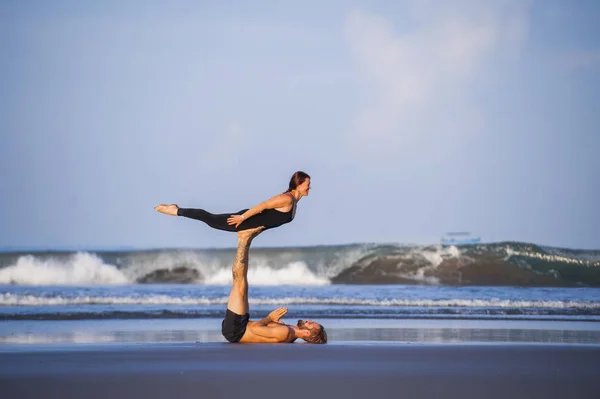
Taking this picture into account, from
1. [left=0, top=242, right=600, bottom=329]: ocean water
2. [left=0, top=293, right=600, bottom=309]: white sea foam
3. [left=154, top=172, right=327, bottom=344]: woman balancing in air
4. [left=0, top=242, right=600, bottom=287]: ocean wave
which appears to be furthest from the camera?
[left=0, top=242, right=600, bottom=287]: ocean wave

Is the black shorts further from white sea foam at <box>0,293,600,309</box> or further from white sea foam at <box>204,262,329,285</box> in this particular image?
white sea foam at <box>204,262,329,285</box>

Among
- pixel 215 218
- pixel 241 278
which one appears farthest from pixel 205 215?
pixel 241 278

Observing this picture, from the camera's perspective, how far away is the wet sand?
5641mm

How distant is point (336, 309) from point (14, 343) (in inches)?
261

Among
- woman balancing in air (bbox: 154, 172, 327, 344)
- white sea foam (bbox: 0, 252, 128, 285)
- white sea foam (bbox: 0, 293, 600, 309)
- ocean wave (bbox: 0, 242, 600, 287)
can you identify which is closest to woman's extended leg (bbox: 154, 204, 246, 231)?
woman balancing in air (bbox: 154, 172, 327, 344)

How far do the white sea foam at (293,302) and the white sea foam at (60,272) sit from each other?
7829mm

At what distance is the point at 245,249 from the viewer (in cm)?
880

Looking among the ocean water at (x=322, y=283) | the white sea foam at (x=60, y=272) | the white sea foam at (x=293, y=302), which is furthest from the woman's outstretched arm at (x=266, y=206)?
the white sea foam at (x=60, y=272)

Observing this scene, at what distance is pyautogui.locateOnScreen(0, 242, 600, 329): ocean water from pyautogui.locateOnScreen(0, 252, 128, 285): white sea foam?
29 millimetres

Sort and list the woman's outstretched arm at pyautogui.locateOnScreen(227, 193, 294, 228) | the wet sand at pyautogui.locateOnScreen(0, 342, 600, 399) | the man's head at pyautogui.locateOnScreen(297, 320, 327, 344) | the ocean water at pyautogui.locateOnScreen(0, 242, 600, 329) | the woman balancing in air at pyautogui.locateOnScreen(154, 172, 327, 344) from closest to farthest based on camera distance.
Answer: the wet sand at pyautogui.locateOnScreen(0, 342, 600, 399) < the woman's outstretched arm at pyautogui.locateOnScreen(227, 193, 294, 228) < the woman balancing in air at pyautogui.locateOnScreen(154, 172, 327, 344) < the man's head at pyautogui.locateOnScreen(297, 320, 327, 344) < the ocean water at pyautogui.locateOnScreen(0, 242, 600, 329)

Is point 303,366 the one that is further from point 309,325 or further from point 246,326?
point 246,326

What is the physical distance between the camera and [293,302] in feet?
53.5

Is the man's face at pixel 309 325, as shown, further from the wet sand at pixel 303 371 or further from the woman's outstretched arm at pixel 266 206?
the woman's outstretched arm at pixel 266 206

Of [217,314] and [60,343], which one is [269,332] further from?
[217,314]
